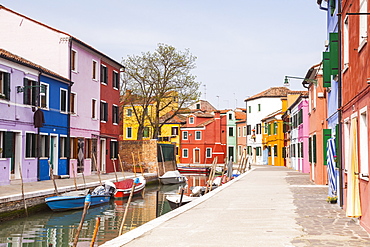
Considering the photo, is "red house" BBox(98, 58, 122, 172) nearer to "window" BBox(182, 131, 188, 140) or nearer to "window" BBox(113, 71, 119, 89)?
"window" BBox(113, 71, 119, 89)

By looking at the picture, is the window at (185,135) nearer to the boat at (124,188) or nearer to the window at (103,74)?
the window at (103,74)

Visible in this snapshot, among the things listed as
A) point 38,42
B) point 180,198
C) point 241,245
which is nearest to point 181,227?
point 241,245

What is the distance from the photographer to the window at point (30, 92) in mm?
23328

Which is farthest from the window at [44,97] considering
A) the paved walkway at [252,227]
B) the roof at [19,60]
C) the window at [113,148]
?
the paved walkway at [252,227]

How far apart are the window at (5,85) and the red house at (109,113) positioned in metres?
12.1

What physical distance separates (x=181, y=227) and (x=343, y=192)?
5.07 meters

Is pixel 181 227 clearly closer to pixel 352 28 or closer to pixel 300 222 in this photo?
pixel 300 222

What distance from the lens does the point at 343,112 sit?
12.4 metres

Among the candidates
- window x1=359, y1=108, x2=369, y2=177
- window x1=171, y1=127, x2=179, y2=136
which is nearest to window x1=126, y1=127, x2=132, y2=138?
window x1=171, y1=127, x2=179, y2=136

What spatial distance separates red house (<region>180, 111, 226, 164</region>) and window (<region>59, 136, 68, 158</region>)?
38383mm

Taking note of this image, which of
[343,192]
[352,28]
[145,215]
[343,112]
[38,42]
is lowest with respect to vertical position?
[145,215]

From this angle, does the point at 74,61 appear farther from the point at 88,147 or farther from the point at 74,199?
the point at 74,199

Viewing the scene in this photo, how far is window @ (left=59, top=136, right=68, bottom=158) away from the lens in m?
→ 27.7

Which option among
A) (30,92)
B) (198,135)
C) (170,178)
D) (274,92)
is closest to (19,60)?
(30,92)
